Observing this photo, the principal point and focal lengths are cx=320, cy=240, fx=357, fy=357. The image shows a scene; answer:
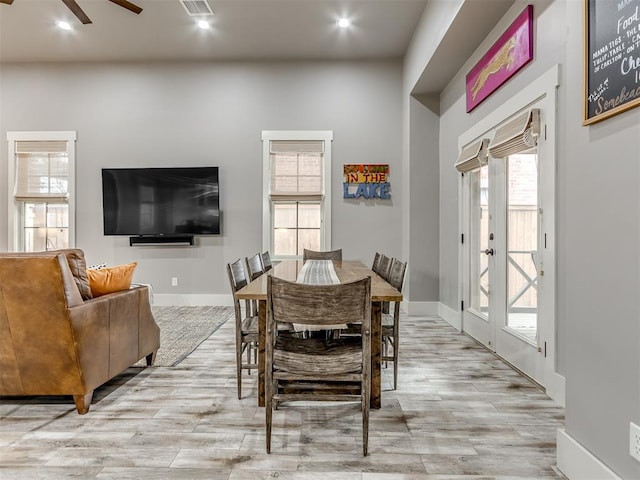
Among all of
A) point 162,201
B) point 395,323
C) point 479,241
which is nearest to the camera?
point 395,323

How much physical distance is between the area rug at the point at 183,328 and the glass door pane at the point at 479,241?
2854 mm

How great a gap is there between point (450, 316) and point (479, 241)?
1136mm

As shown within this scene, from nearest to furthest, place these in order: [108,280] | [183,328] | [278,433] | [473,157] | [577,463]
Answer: [577,463] < [278,433] < [108,280] < [473,157] < [183,328]

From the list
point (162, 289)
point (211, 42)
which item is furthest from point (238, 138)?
point (162, 289)

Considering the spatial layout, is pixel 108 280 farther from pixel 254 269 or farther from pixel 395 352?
pixel 395 352

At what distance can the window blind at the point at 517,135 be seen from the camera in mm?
2521

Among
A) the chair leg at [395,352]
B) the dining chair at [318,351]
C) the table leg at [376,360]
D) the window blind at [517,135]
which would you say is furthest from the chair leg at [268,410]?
the window blind at [517,135]

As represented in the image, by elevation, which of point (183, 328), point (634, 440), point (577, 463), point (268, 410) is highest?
point (634, 440)

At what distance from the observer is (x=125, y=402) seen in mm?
2295

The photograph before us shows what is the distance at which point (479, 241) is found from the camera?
3613 mm

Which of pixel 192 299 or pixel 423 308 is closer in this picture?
pixel 423 308

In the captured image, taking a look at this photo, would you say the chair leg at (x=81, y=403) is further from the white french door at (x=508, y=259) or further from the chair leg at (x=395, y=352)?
the white french door at (x=508, y=259)

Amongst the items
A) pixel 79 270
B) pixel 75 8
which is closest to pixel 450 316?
pixel 79 270

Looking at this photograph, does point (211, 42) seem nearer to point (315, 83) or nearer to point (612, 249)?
point (315, 83)
